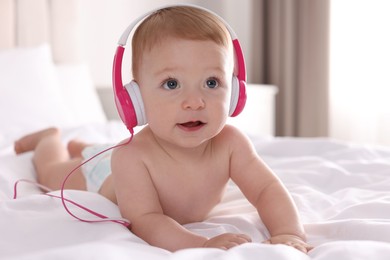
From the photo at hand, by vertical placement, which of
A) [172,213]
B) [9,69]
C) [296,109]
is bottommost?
[296,109]

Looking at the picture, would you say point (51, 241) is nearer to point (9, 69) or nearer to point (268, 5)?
point (9, 69)

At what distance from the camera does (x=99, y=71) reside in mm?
3244

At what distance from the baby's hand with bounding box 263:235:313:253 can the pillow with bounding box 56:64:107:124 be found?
1.69 metres

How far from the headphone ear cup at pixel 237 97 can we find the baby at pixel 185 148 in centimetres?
2

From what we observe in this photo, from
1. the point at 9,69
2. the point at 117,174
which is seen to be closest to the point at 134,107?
the point at 117,174

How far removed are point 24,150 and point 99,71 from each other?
1511mm

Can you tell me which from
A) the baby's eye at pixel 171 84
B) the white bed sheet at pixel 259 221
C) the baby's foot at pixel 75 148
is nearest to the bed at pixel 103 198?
the white bed sheet at pixel 259 221

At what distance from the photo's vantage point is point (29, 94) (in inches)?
89.8

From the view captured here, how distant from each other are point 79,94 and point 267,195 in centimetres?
172

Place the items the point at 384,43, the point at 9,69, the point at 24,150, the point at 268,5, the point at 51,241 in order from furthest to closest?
the point at 268,5
the point at 384,43
the point at 9,69
the point at 24,150
the point at 51,241

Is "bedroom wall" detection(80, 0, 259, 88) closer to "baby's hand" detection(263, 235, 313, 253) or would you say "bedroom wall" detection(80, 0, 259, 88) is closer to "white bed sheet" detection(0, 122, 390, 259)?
"white bed sheet" detection(0, 122, 390, 259)

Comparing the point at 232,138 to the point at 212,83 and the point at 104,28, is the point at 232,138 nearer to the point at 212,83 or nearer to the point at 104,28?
the point at 212,83

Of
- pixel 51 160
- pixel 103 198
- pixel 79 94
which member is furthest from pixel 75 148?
pixel 79 94

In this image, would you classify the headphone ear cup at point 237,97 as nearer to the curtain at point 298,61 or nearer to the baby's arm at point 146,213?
the baby's arm at point 146,213
